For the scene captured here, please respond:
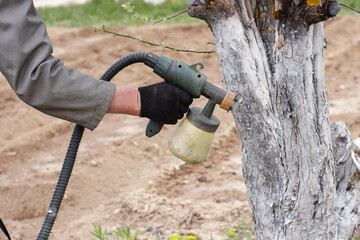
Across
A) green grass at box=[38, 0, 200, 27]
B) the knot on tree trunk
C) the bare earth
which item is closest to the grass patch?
green grass at box=[38, 0, 200, 27]

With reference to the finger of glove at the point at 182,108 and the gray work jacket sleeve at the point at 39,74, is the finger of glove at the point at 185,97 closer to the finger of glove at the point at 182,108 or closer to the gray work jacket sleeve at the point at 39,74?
the finger of glove at the point at 182,108

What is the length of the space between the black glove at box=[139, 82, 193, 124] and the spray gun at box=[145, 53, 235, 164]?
47 mm

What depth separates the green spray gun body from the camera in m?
2.12

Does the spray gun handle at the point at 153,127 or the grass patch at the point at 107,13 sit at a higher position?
the spray gun handle at the point at 153,127

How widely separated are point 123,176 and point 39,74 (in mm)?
2507

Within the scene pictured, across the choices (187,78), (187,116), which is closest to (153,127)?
(187,116)

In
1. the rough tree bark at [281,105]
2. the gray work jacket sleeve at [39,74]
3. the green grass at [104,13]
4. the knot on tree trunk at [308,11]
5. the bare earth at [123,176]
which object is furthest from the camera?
the green grass at [104,13]

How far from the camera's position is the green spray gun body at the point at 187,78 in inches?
83.4

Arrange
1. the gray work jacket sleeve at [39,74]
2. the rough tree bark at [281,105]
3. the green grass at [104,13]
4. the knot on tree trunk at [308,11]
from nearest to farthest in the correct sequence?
the gray work jacket sleeve at [39,74], the knot on tree trunk at [308,11], the rough tree bark at [281,105], the green grass at [104,13]

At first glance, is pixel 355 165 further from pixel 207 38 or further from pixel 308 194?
pixel 207 38

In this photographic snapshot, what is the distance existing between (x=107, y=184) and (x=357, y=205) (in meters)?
2.24

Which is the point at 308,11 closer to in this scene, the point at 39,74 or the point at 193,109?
the point at 193,109

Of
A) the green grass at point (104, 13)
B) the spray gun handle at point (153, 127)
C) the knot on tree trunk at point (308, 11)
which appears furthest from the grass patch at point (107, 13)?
the knot on tree trunk at point (308, 11)

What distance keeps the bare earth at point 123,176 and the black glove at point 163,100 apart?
141 centimetres
